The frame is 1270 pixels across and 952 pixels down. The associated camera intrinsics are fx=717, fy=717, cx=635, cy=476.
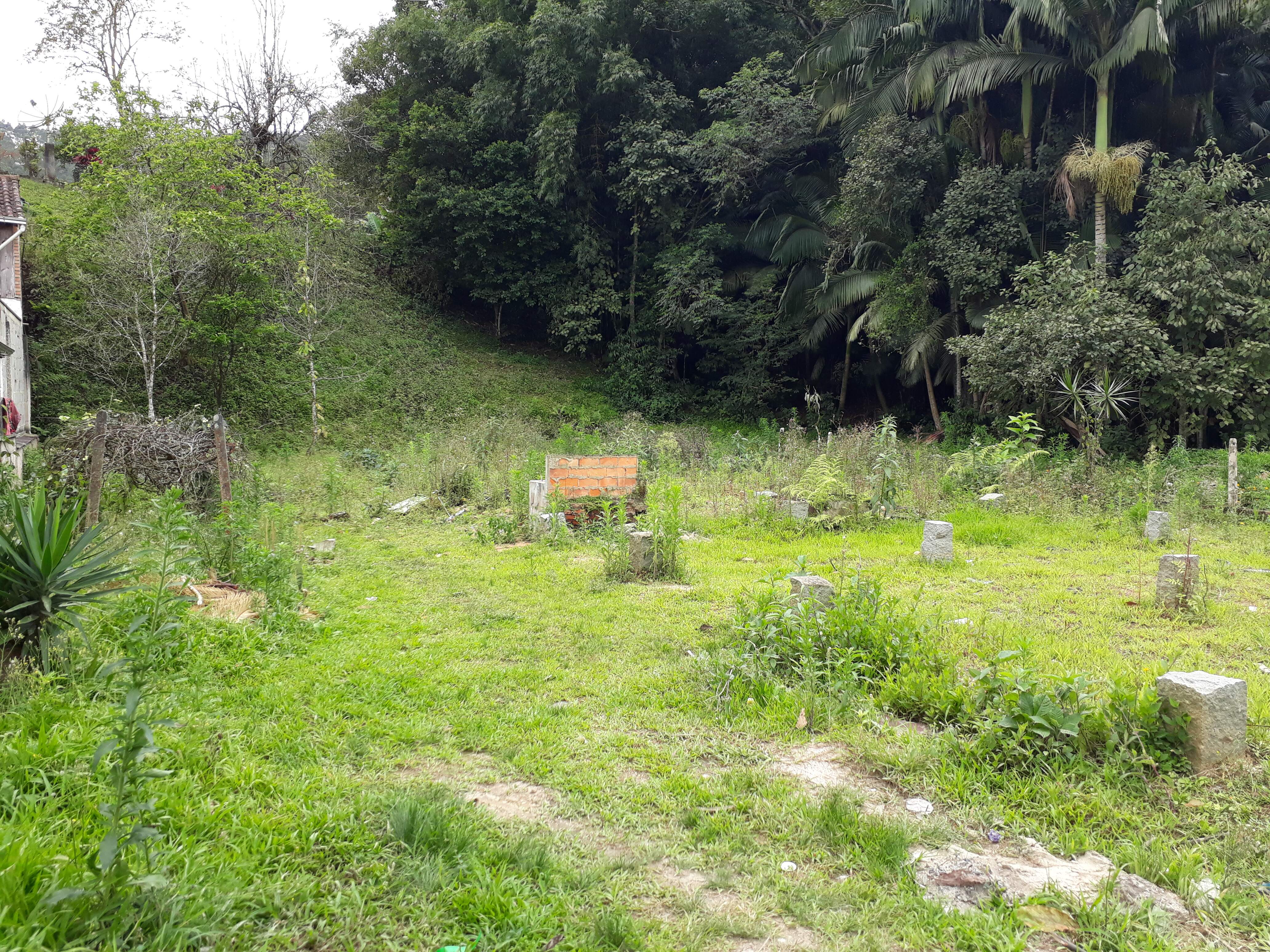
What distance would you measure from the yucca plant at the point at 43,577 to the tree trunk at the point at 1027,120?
18.0m

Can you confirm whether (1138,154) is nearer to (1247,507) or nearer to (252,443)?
(1247,507)

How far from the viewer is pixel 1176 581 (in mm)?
5250

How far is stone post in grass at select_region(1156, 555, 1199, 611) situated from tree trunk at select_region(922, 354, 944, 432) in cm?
1227

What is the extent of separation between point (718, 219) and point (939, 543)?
17492 millimetres

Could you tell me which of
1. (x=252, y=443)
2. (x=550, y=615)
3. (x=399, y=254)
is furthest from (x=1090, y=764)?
(x=399, y=254)

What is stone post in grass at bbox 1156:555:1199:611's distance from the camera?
17.1 feet

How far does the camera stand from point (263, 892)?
2104 mm

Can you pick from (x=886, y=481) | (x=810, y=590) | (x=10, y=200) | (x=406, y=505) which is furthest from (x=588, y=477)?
(x=10, y=200)

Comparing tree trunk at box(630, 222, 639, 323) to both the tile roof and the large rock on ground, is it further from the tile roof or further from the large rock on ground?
the large rock on ground

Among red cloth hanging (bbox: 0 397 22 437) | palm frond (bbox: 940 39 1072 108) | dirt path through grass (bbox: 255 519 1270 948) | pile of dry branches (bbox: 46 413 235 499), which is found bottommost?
dirt path through grass (bbox: 255 519 1270 948)

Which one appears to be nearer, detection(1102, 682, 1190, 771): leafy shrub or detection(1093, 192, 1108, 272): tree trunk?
detection(1102, 682, 1190, 771): leafy shrub

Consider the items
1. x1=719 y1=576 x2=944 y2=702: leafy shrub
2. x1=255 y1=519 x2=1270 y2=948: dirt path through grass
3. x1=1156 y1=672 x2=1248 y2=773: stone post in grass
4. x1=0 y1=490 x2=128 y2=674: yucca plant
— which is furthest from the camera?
x1=719 y1=576 x2=944 y2=702: leafy shrub

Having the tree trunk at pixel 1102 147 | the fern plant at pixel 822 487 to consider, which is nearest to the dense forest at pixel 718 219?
the tree trunk at pixel 1102 147

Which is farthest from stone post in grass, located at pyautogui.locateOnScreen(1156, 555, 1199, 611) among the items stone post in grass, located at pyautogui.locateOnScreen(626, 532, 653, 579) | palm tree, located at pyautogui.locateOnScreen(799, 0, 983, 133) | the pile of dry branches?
palm tree, located at pyautogui.locateOnScreen(799, 0, 983, 133)
